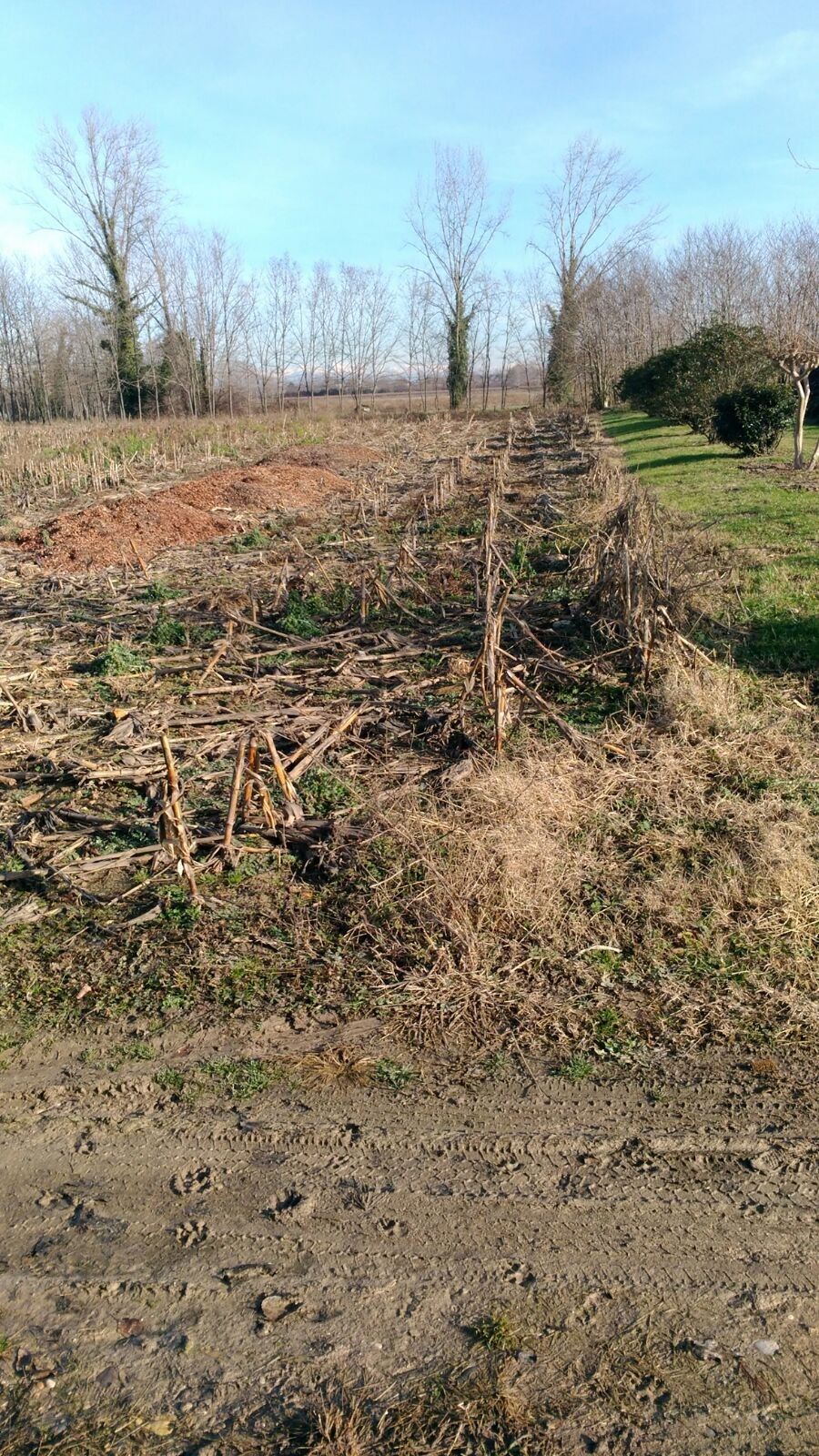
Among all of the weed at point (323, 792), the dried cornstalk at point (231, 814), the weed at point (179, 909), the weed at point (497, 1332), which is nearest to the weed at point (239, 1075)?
the weed at point (179, 909)

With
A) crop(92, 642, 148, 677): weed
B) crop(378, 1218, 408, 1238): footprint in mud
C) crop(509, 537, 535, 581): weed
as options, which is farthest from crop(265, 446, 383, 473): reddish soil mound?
crop(378, 1218, 408, 1238): footprint in mud

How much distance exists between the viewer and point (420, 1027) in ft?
12.1

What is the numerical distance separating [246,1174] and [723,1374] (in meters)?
1.44

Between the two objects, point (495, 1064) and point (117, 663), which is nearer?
point (495, 1064)

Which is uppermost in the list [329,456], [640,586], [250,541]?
[329,456]

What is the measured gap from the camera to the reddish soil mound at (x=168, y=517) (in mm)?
13000

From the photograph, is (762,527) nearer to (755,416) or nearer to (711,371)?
(755,416)

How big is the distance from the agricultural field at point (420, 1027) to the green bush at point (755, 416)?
391 inches

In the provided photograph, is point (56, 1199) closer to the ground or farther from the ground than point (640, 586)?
closer to the ground

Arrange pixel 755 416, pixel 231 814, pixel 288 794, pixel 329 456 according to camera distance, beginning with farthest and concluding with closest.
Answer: pixel 329 456, pixel 755 416, pixel 288 794, pixel 231 814

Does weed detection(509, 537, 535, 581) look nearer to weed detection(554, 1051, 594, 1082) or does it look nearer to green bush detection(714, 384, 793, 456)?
weed detection(554, 1051, 594, 1082)

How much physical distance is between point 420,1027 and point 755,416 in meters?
16.4

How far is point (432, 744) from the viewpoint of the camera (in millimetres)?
5957

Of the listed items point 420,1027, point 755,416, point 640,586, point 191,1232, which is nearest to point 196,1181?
point 191,1232
